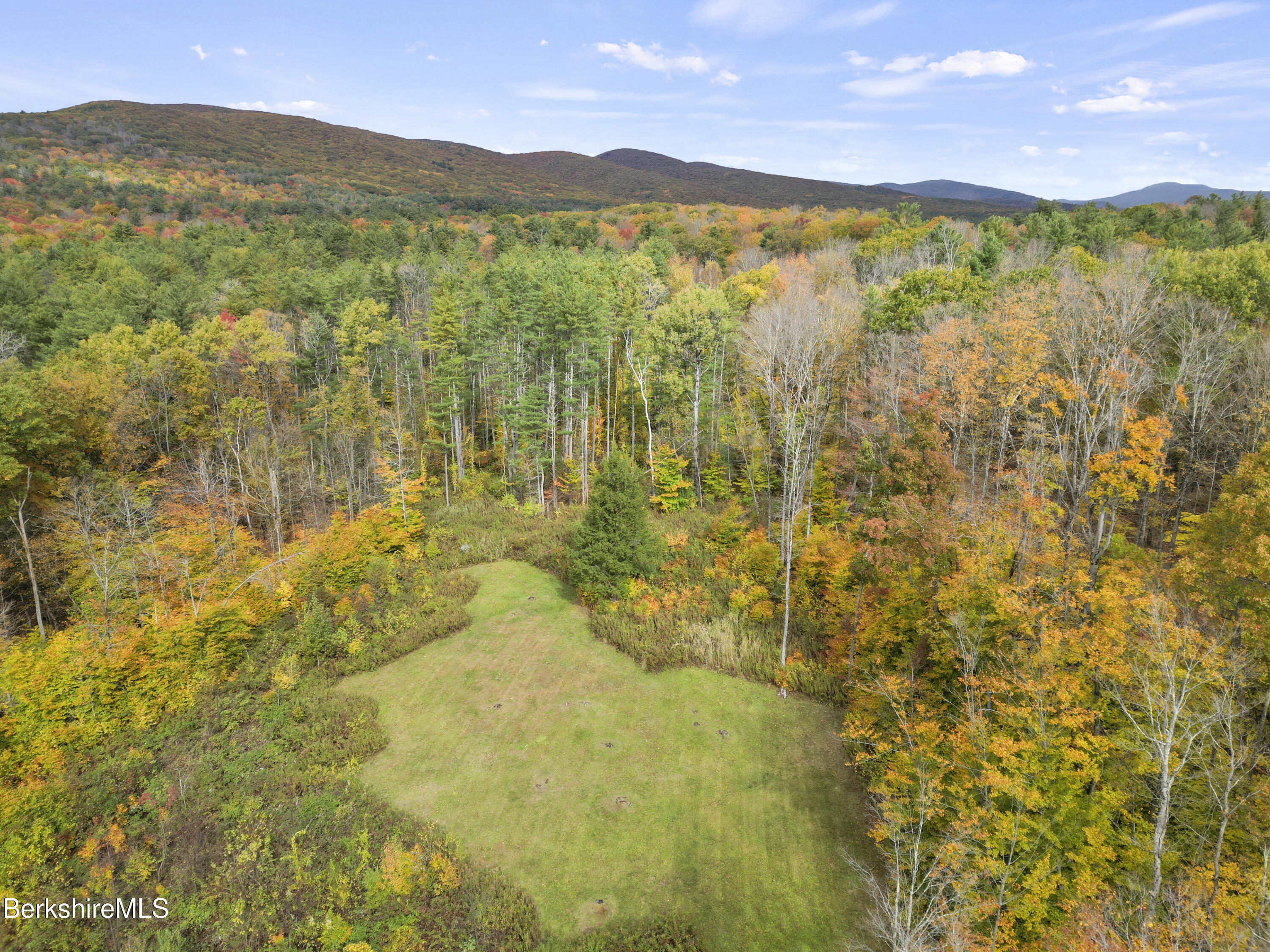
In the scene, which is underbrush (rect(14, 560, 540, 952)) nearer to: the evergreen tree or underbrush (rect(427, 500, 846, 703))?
underbrush (rect(427, 500, 846, 703))

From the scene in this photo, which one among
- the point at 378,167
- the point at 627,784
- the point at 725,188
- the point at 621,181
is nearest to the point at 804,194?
the point at 725,188

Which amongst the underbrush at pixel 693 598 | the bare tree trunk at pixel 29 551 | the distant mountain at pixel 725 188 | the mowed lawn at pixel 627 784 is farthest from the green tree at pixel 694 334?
the distant mountain at pixel 725 188

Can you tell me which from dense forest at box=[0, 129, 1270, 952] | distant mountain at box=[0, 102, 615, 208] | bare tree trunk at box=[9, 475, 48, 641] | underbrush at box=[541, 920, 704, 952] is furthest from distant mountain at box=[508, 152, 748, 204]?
underbrush at box=[541, 920, 704, 952]

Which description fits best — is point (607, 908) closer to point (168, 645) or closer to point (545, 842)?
point (545, 842)

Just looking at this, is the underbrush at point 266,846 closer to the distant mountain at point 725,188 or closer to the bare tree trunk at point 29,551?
the bare tree trunk at point 29,551

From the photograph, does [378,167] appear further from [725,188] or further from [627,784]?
[627,784]

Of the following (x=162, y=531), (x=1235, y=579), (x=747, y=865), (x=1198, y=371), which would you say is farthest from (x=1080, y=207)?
(x=162, y=531)
